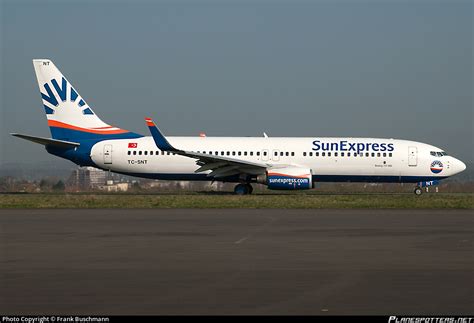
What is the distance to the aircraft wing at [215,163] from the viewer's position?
125 feet

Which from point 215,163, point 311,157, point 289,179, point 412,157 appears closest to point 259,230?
point 289,179

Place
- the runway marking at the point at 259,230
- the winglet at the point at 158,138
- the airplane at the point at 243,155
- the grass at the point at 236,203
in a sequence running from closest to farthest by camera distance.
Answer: the runway marking at the point at 259,230
the grass at the point at 236,203
the winglet at the point at 158,138
the airplane at the point at 243,155

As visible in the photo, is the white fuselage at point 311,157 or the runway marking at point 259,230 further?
the white fuselage at point 311,157

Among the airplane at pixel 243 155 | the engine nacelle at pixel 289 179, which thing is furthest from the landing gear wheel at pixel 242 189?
the engine nacelle at pixel 289 179

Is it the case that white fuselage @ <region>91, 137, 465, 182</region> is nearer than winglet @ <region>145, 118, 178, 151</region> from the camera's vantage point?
No

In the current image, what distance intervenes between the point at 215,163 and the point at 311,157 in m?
5.18

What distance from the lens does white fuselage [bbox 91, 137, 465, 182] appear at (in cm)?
4041

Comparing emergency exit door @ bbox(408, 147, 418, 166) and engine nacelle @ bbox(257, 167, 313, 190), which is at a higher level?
emergency exit door @ bbox(408, 147, 418, 166)

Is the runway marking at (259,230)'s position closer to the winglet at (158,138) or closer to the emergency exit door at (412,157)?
the winglet at (158,138)

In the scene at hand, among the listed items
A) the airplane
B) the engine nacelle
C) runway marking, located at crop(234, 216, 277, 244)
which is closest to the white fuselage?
the airplane

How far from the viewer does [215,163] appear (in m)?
39.4

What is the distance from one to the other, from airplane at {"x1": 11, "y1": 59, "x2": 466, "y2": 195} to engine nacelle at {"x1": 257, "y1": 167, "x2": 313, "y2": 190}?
0.60 meters

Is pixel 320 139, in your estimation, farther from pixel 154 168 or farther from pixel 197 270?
pixel 197 270

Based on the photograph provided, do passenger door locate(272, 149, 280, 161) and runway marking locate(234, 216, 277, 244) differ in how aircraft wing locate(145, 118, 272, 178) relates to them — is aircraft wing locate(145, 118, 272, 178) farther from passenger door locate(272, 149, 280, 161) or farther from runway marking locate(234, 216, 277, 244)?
runway marking locate(234, 216, 277, 244)
